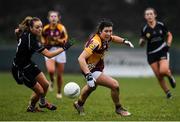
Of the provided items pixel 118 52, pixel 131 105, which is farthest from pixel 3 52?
pixel 131 105

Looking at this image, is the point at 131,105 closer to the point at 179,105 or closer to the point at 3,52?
the point at 179,105

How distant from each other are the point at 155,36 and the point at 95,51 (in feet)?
14.1

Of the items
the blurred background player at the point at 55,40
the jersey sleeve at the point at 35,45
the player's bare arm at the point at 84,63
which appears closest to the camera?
the player's bare arm at the point at 84,63

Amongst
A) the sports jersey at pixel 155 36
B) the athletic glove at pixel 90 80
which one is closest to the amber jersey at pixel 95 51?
the athletic glove at pixel 90 80

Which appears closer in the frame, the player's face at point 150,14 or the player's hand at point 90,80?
the player's hand at point 90,80

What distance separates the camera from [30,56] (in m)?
11.1

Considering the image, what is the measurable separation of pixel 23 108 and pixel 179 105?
3405 millimetres

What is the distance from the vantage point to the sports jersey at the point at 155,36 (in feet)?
47.2

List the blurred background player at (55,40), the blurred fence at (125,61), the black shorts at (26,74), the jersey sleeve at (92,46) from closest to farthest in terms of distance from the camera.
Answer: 1. the jersey sleeve at (92,46)
2. the black shorts at (26,74)
3. the blurred background player at (55,40)
4. the blurred fence at (125,61)

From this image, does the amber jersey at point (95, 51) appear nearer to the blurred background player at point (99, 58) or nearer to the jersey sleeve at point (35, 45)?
the blurred background player at point (99, 58)

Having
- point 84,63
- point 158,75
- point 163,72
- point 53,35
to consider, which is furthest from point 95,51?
point 53,35

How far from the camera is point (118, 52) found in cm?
2636

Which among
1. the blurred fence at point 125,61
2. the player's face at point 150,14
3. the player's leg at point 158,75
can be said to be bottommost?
the blurred fence at point 125,61

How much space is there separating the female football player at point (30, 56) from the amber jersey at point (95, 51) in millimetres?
728
